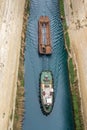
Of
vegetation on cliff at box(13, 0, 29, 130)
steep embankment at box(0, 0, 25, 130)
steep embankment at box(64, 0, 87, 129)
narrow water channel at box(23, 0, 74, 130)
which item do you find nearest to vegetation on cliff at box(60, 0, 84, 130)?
steep embankment at box(64, 0, 87, 129)

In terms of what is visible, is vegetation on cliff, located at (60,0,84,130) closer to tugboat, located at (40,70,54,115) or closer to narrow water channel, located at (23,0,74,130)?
narrow water channel, located at (23,0,74,130)

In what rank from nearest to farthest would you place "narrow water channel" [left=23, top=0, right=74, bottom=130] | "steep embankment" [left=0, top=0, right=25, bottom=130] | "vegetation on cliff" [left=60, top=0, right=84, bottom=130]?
"steep embankment" [left=0, top=0, right=25, bottom=130], "vegetation on cliff" [left=60, top=0, right=84, bottom=130], "narrow water channel" [left=23, top=0, right=74, bottom=130]

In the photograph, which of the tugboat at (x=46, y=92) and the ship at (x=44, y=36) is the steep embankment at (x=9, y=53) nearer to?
the ship at (x=44, y=36)

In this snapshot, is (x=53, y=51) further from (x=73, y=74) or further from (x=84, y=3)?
(x=84, y=3)

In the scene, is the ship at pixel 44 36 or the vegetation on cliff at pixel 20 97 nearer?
the vegetation on cliff at pixel 20 97

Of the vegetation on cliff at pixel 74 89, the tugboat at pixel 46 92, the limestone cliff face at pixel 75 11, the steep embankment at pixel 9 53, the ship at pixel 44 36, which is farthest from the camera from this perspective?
the limestone cliff face at pixel 75 11

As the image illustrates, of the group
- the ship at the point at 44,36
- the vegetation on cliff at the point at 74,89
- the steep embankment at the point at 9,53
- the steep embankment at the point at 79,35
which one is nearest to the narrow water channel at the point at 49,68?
the ship at the point at 44,36

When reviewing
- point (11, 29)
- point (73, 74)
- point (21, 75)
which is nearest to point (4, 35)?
point (11, 29)
